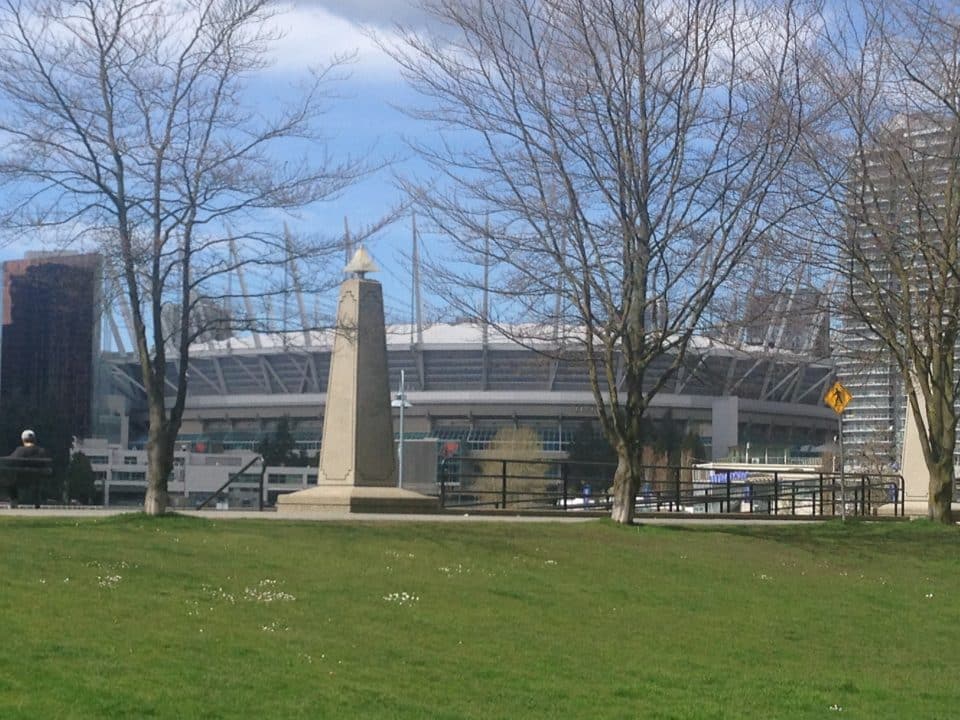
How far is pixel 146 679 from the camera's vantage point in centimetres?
801

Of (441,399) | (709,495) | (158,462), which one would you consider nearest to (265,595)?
(158,462)

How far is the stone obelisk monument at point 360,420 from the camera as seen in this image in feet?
69.3

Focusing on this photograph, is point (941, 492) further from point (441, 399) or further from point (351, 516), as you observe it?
point (441, 399)

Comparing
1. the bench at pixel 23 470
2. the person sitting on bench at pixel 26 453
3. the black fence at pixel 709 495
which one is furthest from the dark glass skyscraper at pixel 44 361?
the bench at pixel 23 470

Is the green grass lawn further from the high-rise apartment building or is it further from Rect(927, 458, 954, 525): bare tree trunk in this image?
Rect(927, 458, 954, 525): bare tree trunk

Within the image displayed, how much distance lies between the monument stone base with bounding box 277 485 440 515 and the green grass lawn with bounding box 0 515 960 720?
315cm

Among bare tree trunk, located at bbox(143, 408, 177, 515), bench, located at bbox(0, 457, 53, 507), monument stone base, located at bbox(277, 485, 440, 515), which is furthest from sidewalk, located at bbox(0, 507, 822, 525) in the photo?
bench, located at bbox(0, 457, 53, 507)

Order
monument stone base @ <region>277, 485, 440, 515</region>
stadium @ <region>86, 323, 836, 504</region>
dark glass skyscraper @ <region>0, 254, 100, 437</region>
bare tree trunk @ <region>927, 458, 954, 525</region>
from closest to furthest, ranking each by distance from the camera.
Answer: monument stone base @ <region>277, 485, 440, 515</region> → bare tree trunk @ <region>927, 458, 954, 525</region> → dark glass skyscraper @ <region>0, 254, 100, 437</region> → stadium @ <region>86, 323, 836, 504</region>

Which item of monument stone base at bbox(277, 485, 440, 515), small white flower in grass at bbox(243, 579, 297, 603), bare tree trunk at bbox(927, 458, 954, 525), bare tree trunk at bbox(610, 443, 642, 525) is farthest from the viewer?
bare tree trunk at bbox(927, 458, 954, 525)

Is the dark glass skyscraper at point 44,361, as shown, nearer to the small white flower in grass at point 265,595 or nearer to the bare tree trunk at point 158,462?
the bare tree trunk at point 158,462

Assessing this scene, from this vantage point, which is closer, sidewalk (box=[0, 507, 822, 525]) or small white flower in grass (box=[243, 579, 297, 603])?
small white flower in grass (box=[243, 579, 297, 603])

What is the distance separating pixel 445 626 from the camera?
10891 millimetres

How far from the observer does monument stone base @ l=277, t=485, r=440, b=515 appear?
68.7 feet

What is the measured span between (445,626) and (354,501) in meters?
10.2
